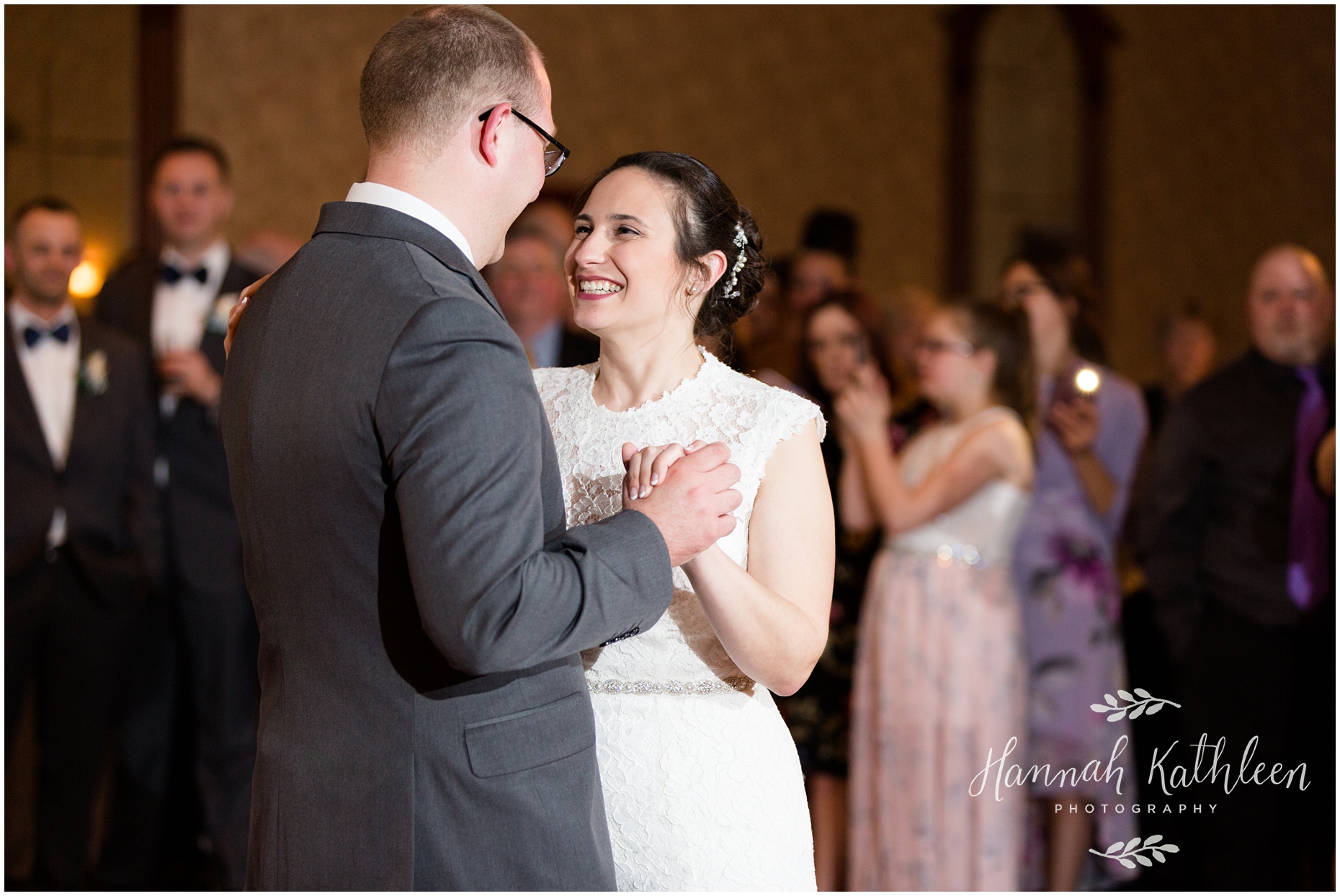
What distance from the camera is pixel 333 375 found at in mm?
1299

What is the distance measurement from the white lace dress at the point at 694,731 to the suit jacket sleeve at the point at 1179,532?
6.80 feet

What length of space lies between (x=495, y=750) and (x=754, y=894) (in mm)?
568

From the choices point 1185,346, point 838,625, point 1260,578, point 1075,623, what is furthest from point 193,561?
point 1185,346

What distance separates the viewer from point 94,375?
3.64 metres

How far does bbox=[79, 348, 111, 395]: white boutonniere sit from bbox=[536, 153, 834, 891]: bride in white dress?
7.47 feet

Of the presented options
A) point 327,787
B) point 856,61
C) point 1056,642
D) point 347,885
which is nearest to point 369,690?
point 327,787

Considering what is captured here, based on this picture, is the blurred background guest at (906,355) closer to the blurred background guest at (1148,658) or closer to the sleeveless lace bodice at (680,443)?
the blurred background guest at (1148,658)

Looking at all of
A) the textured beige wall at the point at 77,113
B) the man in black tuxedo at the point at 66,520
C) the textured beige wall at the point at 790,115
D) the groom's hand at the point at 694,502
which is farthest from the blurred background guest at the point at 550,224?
the textured beige wall at the point at 77,113

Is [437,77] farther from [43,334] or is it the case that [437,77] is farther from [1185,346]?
[1185,346]

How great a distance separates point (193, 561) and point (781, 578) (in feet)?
8.47

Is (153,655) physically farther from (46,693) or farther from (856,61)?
(856,61)

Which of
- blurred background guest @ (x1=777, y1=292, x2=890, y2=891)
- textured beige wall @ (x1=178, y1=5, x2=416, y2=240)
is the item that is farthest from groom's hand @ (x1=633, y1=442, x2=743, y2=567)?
textured beige wall @ (x1=178, y1=5, x2=416, y2=240)

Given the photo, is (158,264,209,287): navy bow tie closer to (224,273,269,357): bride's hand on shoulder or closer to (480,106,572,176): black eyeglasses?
(224,273,269,357): bride's hand on shoulder

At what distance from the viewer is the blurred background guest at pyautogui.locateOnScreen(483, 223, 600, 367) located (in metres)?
3.67
